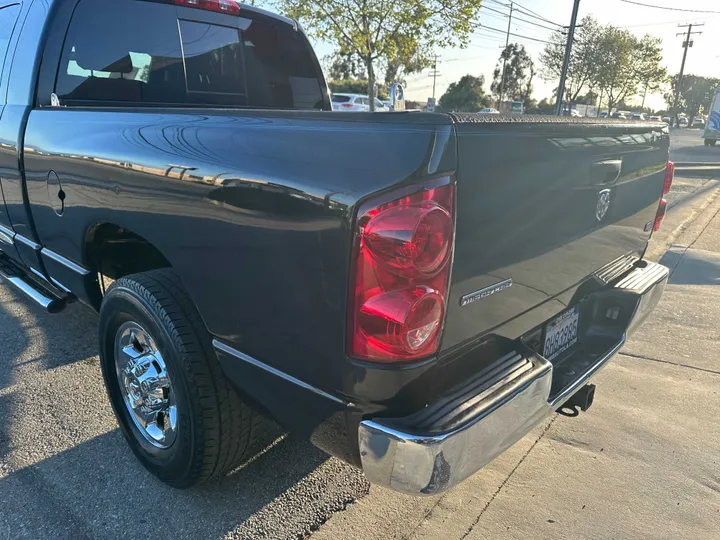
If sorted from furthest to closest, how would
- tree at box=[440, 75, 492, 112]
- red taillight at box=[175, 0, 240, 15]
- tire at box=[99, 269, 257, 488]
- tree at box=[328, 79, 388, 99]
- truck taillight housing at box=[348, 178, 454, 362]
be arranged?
1. tree at box=[440, 75, 492, 112]
2. tree at box=[328, 79, 388, 99]
3. red taillight at box=[175, 0, 240, 15]
4. tire at box=[99, 269, 257, 488]
5. truck taillight housing at box=[348, 178, 454, 362]

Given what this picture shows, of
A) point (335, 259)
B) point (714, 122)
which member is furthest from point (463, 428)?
point (714, 122)

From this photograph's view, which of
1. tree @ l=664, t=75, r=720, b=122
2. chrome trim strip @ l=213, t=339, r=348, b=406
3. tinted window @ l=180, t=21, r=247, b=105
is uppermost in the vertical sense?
tree @ l=664, t=75, r=720, b=122

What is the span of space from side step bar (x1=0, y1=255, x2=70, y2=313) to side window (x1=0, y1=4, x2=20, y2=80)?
128 centimetres

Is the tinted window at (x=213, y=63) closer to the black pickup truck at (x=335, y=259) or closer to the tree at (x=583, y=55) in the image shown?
the black pickup truck at (x=335, y=259)

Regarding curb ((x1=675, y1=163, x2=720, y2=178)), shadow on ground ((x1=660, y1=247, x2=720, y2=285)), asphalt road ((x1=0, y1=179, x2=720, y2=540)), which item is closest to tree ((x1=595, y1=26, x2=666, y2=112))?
curb ((x1=675, y1=163, x2=720, y2=178))

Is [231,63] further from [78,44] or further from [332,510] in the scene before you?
[332,510]

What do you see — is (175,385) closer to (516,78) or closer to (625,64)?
(625,64)

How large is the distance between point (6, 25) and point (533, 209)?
3.41 metres

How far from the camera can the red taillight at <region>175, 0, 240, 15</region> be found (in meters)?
3.40

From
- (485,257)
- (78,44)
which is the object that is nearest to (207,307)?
(485,257)

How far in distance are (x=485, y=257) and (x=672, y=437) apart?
195 cm

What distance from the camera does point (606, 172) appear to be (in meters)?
2.16

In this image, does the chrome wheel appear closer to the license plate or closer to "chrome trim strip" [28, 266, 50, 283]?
"chrome trim strip" [28, 266, 50, 283]

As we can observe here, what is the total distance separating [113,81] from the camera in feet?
10.3
